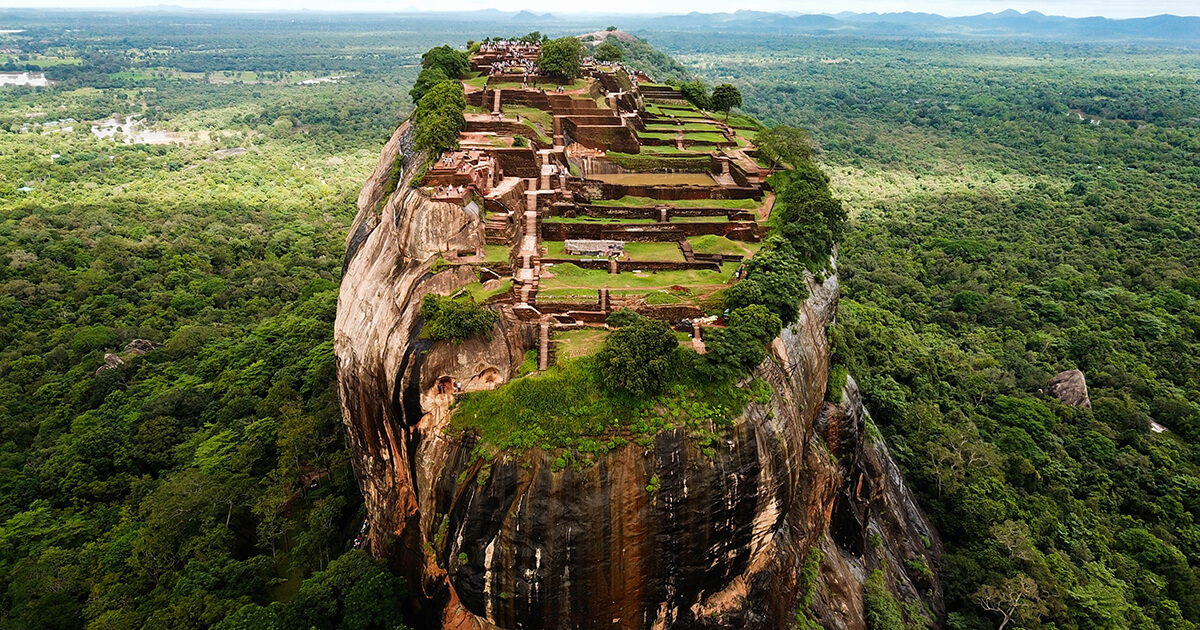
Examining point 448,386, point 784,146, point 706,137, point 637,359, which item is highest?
point 706,137

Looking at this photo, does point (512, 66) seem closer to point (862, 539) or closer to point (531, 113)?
point (531, 113)

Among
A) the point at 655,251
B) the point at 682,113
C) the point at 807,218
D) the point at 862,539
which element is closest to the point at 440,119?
the point at 655,251

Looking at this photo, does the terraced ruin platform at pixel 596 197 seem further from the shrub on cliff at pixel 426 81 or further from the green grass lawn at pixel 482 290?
the shrub on cliff at pixel 426 81


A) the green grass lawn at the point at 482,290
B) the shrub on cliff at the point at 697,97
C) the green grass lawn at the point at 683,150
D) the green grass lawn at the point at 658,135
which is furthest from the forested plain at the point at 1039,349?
the shrub on cliff at the point at 697,97

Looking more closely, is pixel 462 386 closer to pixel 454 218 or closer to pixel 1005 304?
pixel 454 218

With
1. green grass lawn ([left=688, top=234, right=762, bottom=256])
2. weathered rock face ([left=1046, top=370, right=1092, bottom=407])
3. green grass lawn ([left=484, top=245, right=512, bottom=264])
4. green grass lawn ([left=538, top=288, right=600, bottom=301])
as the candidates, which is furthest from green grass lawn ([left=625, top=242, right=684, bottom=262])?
weathered rock face ([left=1046, top=370, right=1092, bottom=407])

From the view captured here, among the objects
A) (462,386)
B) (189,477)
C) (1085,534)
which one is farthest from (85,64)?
(1085,534)

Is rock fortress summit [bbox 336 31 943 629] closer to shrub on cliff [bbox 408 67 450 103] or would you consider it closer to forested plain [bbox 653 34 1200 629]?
forested plain [bbox 653 34 1200 629]
